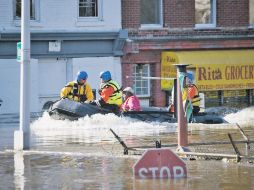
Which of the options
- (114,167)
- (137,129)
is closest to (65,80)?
(137,129)

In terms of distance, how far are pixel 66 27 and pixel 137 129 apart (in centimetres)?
957

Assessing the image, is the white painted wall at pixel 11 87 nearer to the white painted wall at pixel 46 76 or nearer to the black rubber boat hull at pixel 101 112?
the white painted wall at pixel 46 76

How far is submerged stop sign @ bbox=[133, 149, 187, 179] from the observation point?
11.4 m

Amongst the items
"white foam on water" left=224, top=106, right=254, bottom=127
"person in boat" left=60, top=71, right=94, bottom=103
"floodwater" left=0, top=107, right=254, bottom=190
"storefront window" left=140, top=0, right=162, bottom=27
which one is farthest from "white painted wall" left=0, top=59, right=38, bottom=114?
"floodwater" left=0, top=107, right=254, bottom=190

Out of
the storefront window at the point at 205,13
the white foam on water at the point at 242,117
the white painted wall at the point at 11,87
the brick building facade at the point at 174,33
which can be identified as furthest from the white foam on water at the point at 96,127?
the storefront window at the point at 205,13

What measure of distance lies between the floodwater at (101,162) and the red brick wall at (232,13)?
1121 cm

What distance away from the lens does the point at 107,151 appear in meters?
15.3

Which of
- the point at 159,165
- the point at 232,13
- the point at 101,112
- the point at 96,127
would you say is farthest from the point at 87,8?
the point at 159,165

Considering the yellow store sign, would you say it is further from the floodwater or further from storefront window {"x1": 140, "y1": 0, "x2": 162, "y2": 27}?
the floodwater

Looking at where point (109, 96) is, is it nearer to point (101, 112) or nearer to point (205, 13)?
point (101, 112)

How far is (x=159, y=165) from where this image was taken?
11438 mm

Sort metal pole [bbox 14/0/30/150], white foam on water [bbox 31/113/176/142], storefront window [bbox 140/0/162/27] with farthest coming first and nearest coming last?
storefront window [bbox 140/0/162/27]
white foam on water [bbox 31/113/176/142]
metal pole [bbox 14/0/30/150]

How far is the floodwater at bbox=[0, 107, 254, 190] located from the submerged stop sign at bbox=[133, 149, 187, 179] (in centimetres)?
13

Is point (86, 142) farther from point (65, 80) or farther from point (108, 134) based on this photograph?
point (65, 80)
